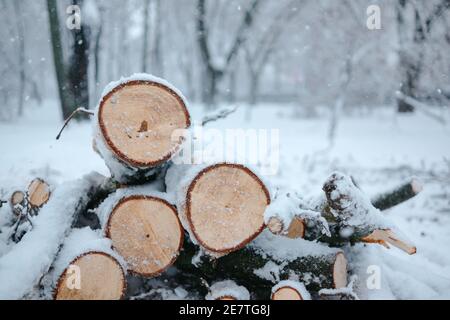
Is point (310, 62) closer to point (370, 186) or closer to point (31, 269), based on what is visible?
point (370, 186)

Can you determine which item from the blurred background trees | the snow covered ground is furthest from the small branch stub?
the blurred background trees

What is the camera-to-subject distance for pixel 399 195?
3357 millimetres

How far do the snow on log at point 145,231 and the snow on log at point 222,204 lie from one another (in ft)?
0.56

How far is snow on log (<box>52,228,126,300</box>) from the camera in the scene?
2.32 meters

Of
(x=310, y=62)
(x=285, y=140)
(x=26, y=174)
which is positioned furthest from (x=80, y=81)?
(x=310, y=62)

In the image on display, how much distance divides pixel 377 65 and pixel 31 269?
13.0 m

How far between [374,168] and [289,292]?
5942 mm

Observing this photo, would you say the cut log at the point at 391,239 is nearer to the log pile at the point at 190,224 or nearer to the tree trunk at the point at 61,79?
the log pile at the point at 190,224

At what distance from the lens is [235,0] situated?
15.9 metres

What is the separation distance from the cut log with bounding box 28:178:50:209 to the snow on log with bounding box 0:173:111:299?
0.45 metres

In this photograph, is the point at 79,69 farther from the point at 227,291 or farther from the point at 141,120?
the point at 227,291

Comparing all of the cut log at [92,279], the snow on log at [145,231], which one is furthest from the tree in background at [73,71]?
the cut log at [92,279]

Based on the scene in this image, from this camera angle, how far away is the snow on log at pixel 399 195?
3.25 meters

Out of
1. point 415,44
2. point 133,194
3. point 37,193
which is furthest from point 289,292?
point 415,44
